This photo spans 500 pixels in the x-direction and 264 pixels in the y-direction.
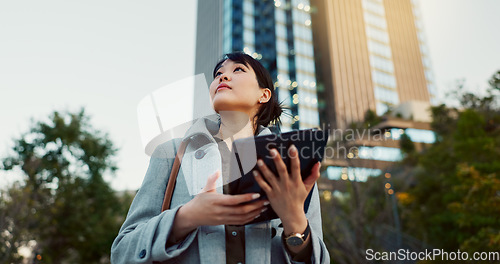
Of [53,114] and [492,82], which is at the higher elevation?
[53,114]

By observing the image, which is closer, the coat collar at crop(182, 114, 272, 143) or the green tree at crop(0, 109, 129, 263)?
the coat collar at crop(182, 114, 272, 143)

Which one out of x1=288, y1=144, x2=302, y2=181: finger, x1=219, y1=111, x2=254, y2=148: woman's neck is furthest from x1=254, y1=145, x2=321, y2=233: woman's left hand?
x1=219, y1=111, x2=254, y2=148: woman's neck

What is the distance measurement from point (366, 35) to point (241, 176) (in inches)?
1889

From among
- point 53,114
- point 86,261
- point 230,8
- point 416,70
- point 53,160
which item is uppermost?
point 230,8

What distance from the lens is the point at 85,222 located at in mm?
14875

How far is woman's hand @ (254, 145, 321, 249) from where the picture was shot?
3.28ft

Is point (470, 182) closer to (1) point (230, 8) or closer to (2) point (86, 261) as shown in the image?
(2) point (86, 261)

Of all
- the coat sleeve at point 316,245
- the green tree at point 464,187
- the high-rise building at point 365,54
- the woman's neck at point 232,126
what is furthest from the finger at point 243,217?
the high-rise building at point 365,54

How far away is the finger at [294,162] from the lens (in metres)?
0.98

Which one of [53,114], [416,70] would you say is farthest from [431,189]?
[416,70]

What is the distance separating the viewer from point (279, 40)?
43.0 meters

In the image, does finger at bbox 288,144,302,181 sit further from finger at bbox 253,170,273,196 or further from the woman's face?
the woman's face

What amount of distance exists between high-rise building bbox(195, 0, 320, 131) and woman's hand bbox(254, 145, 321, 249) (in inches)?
1518

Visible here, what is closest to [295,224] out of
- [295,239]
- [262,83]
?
[295,239]
